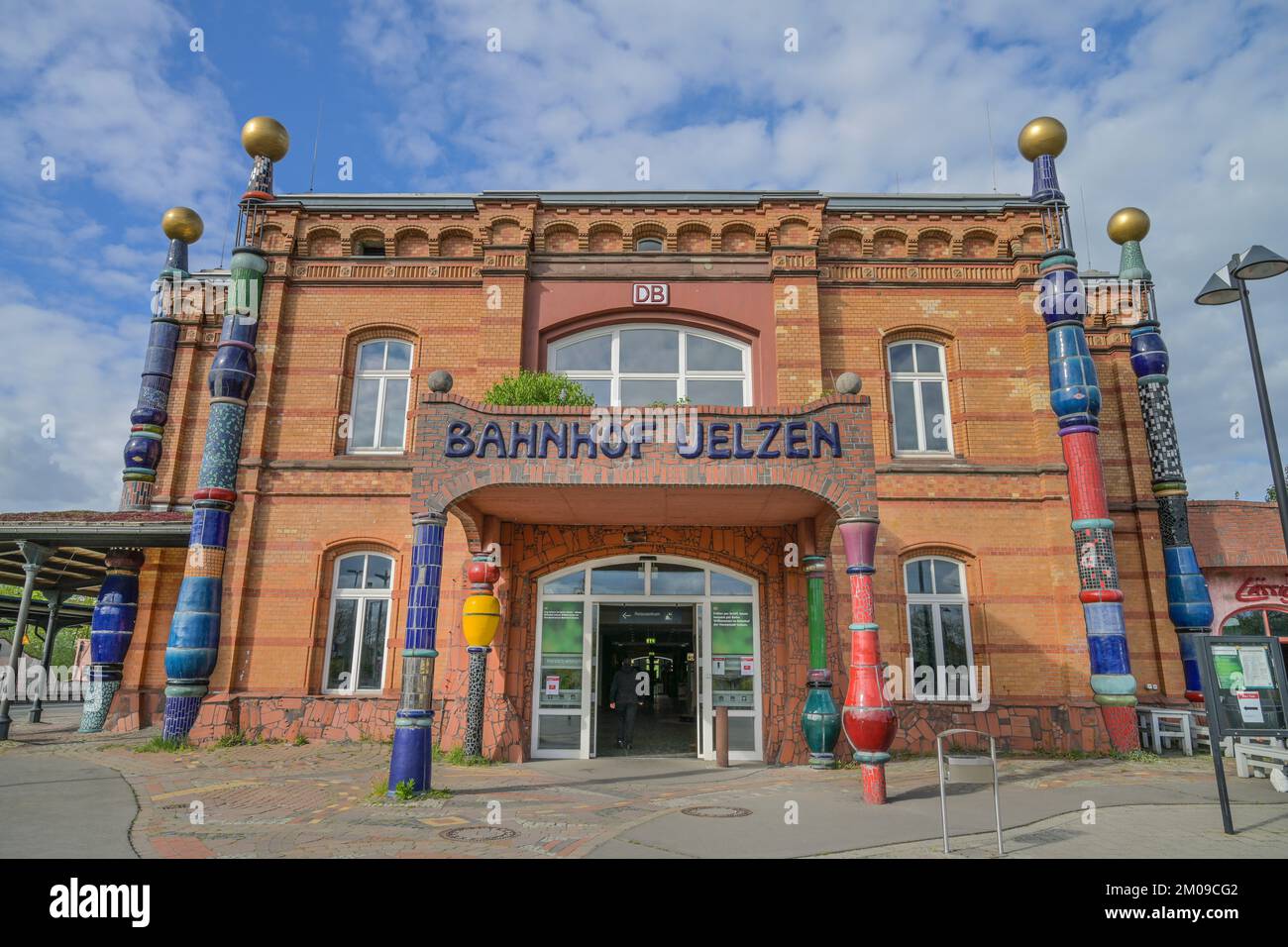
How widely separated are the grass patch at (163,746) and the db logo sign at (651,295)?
10274 mm

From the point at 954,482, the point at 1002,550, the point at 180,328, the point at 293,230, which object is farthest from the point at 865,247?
the point at 180,328

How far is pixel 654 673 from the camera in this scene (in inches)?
741

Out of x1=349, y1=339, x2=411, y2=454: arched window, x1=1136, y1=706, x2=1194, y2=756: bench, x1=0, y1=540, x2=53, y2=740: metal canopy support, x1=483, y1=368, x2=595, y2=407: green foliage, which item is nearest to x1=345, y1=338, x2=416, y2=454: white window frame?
x1=349, y1=339, x2=411, y2=454: arched window

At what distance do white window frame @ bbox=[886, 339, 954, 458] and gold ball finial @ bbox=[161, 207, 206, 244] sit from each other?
574 inches

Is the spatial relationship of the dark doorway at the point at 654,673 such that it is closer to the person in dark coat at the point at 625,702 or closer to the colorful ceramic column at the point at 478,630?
the person in dark coat at the point at 625,702

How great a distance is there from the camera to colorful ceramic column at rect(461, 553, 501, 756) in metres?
10.7

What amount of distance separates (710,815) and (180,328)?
1416 cm

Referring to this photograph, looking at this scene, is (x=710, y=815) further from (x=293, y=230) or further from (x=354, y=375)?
(x=293, y=230)

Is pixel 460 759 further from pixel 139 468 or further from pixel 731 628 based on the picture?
pixel 139 468

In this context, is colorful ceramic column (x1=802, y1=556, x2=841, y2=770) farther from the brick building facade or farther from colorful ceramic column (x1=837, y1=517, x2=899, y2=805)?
colorful ceramic column (x1=837, y1=517, x2=899, y2=805)

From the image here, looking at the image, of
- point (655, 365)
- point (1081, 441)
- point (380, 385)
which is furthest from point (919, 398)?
point (380, 385)

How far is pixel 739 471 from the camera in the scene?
31.1 ft

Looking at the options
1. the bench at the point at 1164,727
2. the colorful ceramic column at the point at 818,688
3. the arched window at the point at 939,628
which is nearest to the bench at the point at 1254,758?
the bench at the point at 1164,727

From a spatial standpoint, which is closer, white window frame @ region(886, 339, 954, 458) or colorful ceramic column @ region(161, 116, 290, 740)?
colorful ceramic column @ region(161, 116, 290, 740)
